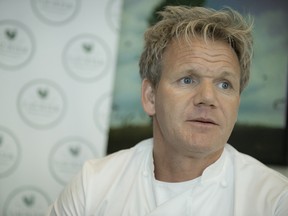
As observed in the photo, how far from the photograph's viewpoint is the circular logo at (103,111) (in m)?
2.11

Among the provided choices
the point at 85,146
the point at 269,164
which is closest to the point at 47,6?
the point at 85,146

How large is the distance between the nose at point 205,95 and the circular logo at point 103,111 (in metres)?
0.97

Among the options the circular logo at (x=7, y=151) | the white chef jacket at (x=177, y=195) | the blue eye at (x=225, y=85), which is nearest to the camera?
the white chef jacket at (x=177, y=195)

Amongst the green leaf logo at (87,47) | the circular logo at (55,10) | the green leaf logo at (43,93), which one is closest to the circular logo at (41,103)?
the green leaf logo at (43,93)

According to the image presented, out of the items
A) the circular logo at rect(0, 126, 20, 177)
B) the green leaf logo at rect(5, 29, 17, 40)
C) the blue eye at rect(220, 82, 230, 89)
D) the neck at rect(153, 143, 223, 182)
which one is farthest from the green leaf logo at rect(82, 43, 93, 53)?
the blue eye at rect(220, 82, 230, 89)

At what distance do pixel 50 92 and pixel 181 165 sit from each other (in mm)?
1113

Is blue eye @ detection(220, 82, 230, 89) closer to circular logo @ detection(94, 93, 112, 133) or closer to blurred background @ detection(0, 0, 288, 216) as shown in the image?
blurred background @ detection(0, 0, 288, 216)

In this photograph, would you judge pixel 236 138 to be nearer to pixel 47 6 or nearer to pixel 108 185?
pixel 108 185

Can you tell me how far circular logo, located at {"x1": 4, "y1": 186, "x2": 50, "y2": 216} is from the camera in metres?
2.09

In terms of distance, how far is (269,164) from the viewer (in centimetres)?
211

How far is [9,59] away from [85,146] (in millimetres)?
718

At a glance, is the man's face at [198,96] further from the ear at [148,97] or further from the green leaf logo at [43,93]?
the green leaf logo at [43,93]

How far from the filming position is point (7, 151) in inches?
82.0

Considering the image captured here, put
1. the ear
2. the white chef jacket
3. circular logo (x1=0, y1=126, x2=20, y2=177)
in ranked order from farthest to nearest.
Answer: circular logo (x1=0, y1=126, x2=20, y2=177)
the ear
the white chef jacket
